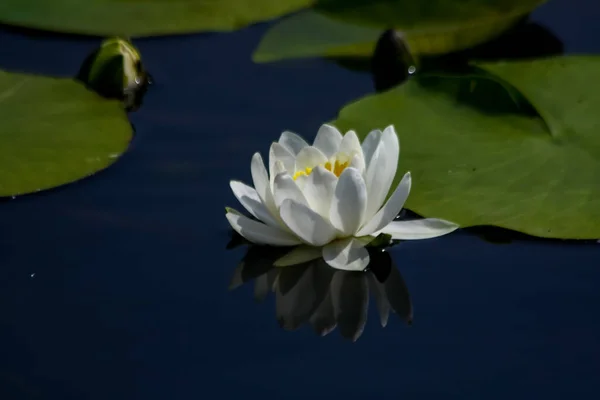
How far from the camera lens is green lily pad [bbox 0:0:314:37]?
3.50m

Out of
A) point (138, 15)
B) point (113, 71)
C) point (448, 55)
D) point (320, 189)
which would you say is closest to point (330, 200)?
point (320, 189)

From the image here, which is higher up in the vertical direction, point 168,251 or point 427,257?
point 168,251

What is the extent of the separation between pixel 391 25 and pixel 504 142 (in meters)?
1.07

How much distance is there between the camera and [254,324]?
212 centimetres

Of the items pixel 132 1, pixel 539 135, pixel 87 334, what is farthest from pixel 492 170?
pixel 132 1

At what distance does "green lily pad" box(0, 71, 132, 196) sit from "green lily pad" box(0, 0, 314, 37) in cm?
48

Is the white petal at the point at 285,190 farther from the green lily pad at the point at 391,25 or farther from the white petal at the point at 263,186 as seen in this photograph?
the green lily pad at the point at 391,25

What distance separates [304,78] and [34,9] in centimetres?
116

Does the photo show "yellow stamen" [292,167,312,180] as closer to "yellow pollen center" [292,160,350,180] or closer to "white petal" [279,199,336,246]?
"yellow pollen center" [292,160,350,180]

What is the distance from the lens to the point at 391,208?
225 centimetres

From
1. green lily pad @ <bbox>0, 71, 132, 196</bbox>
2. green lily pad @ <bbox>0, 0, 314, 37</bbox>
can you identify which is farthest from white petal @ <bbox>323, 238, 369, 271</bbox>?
green lily pad @ <bbox>0, 0, 314, 37</bbox>

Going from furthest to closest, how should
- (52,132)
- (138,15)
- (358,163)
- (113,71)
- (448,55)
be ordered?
(138,15)
(448,55)
(113,71)
(52,132)
(358,163)

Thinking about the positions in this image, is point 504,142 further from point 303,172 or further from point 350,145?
point 303,172

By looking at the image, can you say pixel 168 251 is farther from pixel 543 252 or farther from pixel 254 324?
pixel 543 252
